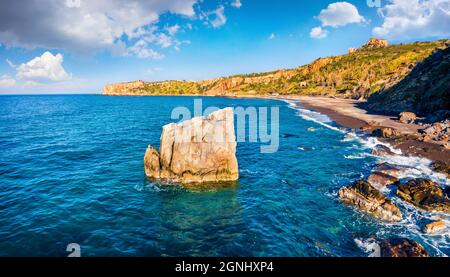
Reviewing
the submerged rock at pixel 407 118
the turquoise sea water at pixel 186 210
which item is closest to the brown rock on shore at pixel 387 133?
the submerged rock at pixel 407 118

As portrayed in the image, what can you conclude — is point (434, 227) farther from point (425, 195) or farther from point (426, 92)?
point (426, 92)

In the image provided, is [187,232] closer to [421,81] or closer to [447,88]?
[447,88]

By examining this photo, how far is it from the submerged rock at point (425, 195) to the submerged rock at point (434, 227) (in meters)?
3.02

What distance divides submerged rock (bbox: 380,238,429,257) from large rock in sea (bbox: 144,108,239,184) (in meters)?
15.3

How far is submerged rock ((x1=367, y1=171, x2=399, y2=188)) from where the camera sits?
25748mm

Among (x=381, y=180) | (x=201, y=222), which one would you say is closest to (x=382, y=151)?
(x=381, y=180)

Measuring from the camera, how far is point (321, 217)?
2052cm

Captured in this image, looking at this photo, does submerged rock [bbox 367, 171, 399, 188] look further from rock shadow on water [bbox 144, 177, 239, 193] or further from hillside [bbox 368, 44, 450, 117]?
hillside [bbox 368, 44, 450, 117]

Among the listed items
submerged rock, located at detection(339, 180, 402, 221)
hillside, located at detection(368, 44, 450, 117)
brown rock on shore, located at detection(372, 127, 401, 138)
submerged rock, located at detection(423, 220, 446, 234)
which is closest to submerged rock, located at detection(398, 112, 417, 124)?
hillside, located at detection(368, 44, 450, 117)

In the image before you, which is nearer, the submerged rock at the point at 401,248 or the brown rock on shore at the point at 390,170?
the submerged rock at the point at 401,248

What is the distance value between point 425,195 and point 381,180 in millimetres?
4059

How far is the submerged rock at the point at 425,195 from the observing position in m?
21.2

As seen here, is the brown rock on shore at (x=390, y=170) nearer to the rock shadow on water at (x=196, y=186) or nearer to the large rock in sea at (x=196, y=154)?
the large rock in sea at (x=196, y=154)

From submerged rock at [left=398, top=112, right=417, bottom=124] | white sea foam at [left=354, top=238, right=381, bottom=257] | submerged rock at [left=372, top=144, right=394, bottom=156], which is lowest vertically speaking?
white sea foam at [left=354, top=238, right=381, bottom=257]
